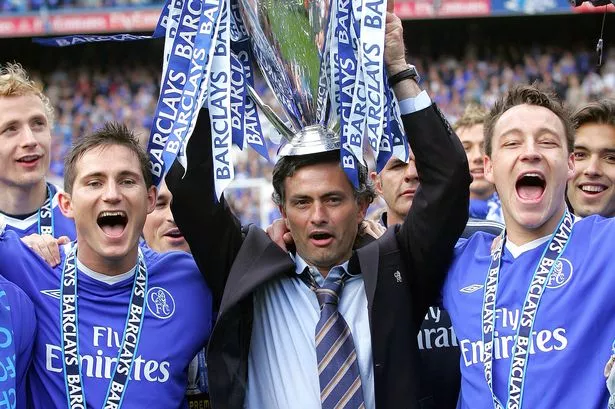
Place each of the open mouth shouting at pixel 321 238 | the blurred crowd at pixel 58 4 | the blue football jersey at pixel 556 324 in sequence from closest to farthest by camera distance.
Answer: the blue football jersey at pixel 556 324, the open mouth shouting at pixel 321 238, the blurred crowd at pixel 58 4

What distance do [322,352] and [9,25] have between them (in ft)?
53.7

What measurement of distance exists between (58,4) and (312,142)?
51.8 ft

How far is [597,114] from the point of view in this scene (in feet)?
14.2

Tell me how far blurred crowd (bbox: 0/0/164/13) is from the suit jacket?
1530 cm

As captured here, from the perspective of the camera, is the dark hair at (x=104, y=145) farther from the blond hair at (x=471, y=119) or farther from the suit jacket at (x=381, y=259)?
the blond hair at (x=471, y=119)

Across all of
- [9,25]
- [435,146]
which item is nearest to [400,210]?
[435,146]

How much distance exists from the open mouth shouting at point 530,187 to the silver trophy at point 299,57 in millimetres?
660

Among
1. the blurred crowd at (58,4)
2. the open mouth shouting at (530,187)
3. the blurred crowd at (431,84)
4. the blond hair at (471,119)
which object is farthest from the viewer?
the blurred crowd at (58,4)

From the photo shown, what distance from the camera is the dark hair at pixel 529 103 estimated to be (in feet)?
11.4

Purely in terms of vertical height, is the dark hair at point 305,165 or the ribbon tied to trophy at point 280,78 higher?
the ribbon tied to trophy at point 280,78

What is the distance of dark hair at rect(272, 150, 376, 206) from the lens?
3.63m

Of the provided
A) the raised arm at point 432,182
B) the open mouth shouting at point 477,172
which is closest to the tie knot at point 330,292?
the raised arm at point 432,182

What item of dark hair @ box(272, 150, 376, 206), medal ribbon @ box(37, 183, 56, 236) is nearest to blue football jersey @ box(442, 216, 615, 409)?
dark hair @ box(272, 150, 376, 206)

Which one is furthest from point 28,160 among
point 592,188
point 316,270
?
point 592,188
